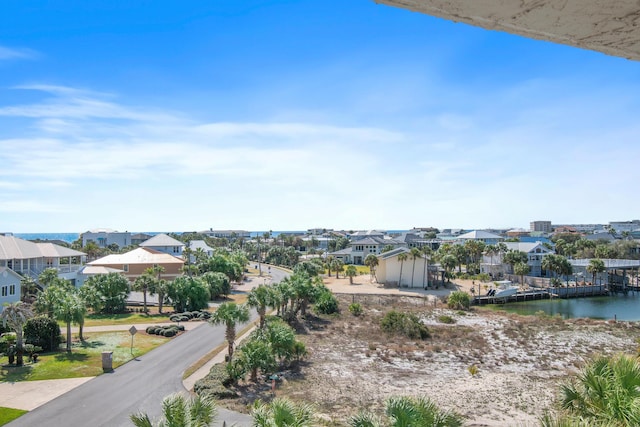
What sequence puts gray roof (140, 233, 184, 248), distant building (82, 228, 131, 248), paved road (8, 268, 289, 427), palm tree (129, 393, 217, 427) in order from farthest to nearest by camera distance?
1. distant building (82, 228, 131, 248)
2. gray roof (140, 233, 184, 248)
3. paved road (8, 268, 289, 427)
4. palm tree (129, 393, 217, 427)

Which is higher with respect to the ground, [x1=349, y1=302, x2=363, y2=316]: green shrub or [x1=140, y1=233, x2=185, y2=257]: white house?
[x1=140, y1=233, x2=185, y2=257]: white house

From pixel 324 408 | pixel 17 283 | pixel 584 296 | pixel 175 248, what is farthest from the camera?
pixel 175 248

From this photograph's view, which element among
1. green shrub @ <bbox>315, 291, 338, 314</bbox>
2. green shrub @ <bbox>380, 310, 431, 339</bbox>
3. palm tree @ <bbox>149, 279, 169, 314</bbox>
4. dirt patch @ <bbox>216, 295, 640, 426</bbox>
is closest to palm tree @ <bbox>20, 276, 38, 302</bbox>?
palm tree @ <bbox>149, 279, 169, 314</bbox>

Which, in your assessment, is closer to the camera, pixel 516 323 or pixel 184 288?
pixel 516 323

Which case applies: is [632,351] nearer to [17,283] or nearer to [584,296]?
[584,296]

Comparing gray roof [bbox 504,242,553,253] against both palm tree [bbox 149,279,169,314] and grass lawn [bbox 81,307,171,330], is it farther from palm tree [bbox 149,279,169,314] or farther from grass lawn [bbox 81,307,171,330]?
grass lawn [bbox 81,307,171,330]

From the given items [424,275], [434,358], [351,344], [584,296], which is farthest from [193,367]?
[584,296]
